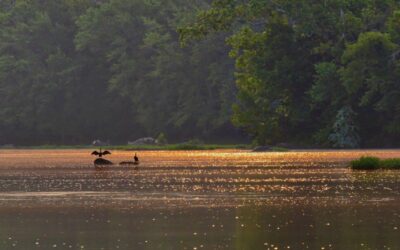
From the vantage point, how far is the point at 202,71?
13950 centimetres

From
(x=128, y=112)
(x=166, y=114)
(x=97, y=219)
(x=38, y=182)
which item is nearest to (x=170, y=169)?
(x=38, y=182)

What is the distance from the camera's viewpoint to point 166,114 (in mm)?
142125

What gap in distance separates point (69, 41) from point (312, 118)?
191 ft

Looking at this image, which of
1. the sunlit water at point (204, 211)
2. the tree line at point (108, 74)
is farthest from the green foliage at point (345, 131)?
the sunlit water at point (204, 211)

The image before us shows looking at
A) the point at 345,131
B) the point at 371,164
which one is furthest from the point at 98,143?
the point at 371,164

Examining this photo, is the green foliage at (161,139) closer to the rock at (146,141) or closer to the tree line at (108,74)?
the rock at (146,141)

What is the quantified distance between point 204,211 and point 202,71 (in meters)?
107

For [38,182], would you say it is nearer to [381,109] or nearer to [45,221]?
[45,221]

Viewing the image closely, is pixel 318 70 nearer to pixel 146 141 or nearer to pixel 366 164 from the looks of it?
pixel 146 141

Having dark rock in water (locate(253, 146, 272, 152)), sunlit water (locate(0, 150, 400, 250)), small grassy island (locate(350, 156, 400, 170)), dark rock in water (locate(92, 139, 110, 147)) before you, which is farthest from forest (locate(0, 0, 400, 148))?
sunlit water (locate(0, 150, 400, 250))

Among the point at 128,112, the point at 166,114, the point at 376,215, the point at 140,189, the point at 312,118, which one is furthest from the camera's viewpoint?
the point at 128,112

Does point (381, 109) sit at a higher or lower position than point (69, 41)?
lower

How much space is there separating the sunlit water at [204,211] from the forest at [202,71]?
49.4 m

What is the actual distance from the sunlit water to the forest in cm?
4940
